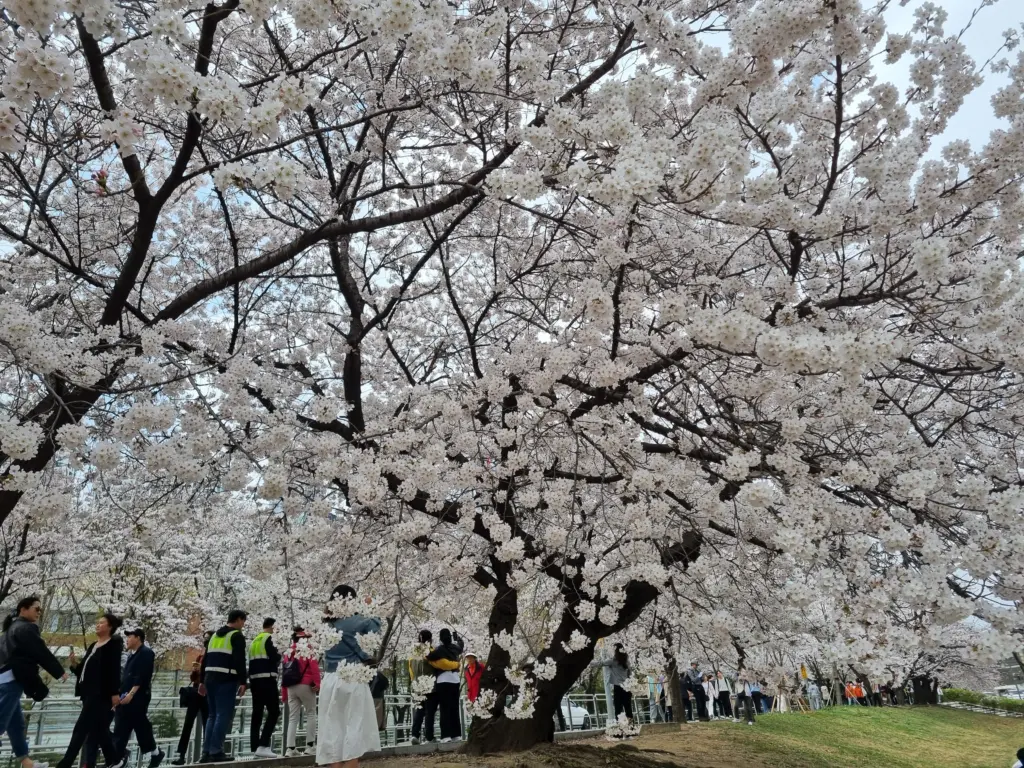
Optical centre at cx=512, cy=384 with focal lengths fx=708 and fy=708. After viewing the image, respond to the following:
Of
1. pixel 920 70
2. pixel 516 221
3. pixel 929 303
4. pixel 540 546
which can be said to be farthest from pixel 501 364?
pixel 920 70

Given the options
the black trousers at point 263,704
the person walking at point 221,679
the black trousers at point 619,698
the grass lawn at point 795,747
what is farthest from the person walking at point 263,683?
the black trousers at point 619,698

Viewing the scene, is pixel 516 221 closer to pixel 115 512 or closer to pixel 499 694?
pixel 499 694

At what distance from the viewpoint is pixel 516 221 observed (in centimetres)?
801

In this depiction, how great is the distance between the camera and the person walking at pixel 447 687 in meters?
8.64

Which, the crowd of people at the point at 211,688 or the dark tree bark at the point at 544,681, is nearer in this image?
the crowd of people at the point at 211,688

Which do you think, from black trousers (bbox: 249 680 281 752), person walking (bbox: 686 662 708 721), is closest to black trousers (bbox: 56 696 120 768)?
black trousers (bbox: 249 680 281 752)

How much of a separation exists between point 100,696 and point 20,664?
72 centimetres

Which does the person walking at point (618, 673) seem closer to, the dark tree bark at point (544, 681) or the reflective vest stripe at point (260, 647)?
the dark tree bark at point (544, 681)

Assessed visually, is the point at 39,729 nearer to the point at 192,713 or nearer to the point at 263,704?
the point at 192,713

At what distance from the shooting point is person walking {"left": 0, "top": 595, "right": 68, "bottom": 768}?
618 centimetres

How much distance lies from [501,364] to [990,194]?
3.58 meters

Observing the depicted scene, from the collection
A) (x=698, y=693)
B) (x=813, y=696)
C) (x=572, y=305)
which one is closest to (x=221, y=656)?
(x=572, y=305)

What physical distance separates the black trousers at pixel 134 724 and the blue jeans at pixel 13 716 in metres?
0.75

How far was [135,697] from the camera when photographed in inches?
266
